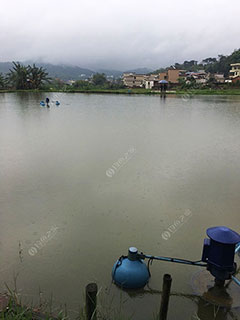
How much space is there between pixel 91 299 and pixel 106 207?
1880mm

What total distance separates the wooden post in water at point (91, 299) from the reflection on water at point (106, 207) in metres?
0.45

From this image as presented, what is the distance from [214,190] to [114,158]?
7.20ft

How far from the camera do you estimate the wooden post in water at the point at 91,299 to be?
4.93 ft

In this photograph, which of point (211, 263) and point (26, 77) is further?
point (26, 77)

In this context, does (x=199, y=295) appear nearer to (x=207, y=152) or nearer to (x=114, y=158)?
(x=114, y=158)

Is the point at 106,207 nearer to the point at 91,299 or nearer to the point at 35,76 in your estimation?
the point at 91,299

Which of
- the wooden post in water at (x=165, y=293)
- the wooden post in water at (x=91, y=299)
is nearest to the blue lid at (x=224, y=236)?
the wooden post in water at (x=165, y=293)

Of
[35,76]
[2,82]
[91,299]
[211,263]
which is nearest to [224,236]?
[211,263]

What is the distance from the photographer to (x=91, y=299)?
151 centimetres

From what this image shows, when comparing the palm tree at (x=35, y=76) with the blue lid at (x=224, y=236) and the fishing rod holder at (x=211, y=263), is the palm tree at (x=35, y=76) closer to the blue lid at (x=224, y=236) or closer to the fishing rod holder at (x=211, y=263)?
the fishing rod holder at (x=211, y=263)

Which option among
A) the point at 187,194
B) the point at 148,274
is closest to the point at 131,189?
the point at 187,194

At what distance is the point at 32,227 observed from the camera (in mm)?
2941

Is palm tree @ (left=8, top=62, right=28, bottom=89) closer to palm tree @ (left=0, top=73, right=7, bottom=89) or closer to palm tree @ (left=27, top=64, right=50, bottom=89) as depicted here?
palm tree @ (left=27, top=64, right=50, bottom=89)

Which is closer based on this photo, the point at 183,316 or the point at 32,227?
the point at 183,316
